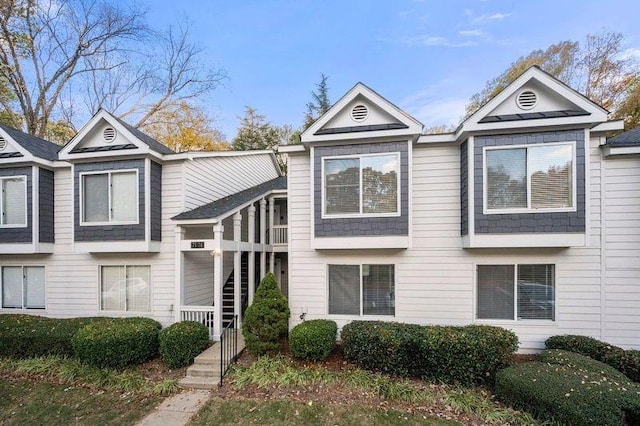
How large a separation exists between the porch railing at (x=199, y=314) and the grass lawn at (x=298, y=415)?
306cm

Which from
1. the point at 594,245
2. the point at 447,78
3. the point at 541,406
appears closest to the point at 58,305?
the point at 541,406

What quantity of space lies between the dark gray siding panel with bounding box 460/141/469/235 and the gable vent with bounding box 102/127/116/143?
10.3 meters

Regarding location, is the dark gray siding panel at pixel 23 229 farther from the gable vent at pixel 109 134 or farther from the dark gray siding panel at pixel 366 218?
the dark gray siding panel at pixel 366 218

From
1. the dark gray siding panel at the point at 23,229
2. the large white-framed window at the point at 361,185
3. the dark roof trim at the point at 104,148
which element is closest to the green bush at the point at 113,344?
the dark gray siding panel at the point at 23,229

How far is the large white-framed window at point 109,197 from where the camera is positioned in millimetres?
8898

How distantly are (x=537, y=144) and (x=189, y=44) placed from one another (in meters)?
21.5

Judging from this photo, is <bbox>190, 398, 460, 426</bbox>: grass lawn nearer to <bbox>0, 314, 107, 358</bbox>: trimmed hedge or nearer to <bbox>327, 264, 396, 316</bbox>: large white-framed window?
<bbox>327, 264, 396, 316</bbox>: large white-framed window

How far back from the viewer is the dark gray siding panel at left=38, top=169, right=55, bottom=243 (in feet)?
31.1

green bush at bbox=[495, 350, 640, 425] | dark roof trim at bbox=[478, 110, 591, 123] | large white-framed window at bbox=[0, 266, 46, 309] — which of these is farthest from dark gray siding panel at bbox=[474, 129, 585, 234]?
large white-framed window at bbox=[0, 266, 46, 309]

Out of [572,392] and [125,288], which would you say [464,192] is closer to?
[572,392]

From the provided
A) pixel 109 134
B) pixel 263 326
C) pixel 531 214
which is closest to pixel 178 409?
pixel 263 326

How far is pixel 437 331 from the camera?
6609 mm

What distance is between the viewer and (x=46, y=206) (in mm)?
9641

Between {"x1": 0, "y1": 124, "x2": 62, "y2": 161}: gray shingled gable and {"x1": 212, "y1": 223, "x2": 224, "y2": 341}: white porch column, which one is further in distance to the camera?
{"x1": 0, "y1": 124, "x2": 62, "y2": 161}: gray shingled gable
